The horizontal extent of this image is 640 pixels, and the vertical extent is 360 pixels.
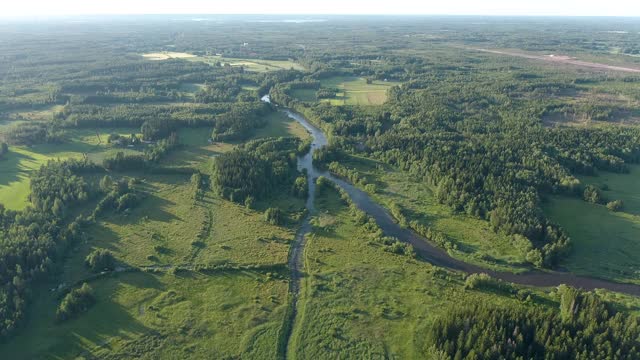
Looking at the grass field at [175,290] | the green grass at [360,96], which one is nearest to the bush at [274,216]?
the grass field at [175,290]

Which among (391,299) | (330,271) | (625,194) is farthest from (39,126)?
(625,194)

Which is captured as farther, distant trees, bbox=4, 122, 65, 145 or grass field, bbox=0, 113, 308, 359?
distant trees, bbox=4, 122, 65, 145

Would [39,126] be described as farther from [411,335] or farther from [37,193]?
[411,335]

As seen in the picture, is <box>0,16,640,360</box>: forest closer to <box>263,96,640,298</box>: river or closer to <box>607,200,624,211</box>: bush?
<box>263,96,640,298</box>: river

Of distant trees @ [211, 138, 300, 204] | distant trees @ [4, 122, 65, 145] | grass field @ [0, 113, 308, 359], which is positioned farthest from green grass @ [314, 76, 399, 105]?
distant trees @ [4, 122, 65, 145]

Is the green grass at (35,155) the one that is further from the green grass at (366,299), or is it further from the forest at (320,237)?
the green grass at (366,299)

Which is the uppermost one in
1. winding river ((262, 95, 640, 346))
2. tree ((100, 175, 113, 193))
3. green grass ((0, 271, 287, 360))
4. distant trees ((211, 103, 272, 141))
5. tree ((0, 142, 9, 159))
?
distant trees ((211, 103, 272, 141))
